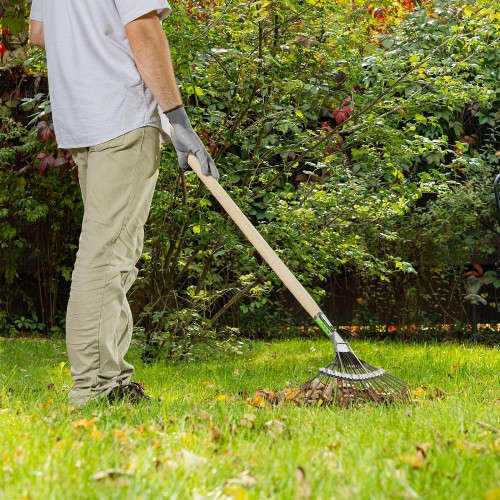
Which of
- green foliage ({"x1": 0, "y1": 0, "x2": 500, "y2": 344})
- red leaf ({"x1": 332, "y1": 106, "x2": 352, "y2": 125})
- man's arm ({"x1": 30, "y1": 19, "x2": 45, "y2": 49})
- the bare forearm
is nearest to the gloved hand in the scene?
the bare forearm

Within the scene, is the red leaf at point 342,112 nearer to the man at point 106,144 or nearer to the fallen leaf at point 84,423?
the man at point 106,144

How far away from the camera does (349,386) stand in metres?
3.33

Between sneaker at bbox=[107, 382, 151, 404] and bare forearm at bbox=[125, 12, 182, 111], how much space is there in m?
1.07

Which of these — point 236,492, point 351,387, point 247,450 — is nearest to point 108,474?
point 236,492

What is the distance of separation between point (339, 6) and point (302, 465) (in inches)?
150

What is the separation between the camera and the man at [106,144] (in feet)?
10.2

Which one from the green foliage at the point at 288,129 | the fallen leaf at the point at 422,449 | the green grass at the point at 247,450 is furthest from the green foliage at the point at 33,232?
the fallen leaf at the point at 422,449

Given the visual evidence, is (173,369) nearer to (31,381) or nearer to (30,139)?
(31,381)

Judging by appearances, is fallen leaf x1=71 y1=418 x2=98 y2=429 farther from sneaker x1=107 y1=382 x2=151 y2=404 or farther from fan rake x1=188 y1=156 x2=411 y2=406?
fan rake x1=188 y1=156 x2=411 y2=406

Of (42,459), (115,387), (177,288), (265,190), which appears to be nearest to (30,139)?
(177,288)

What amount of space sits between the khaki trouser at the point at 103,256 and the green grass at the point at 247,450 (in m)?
0.19

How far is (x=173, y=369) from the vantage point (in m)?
4.97

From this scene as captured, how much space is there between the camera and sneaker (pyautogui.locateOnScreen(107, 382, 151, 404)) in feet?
10.3

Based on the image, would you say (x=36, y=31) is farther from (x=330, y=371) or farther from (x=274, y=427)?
(x=274, y=427)
